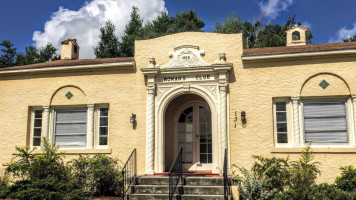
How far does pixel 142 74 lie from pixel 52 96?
3.50 m

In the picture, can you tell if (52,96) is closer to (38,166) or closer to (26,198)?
(38,166)

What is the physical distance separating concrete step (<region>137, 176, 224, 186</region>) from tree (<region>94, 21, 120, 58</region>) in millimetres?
19923

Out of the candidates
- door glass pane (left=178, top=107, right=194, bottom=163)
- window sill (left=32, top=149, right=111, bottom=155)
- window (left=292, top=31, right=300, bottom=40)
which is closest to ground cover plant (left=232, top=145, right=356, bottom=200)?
door glass pane (left=178, top=107, right=194, bottom=163)

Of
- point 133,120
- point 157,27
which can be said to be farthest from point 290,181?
point 157,27

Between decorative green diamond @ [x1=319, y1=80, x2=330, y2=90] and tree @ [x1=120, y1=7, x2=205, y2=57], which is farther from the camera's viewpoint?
tree @ [x1=120, y1=7, x2=205, y2=57]

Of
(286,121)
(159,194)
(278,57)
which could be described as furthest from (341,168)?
(159,194)

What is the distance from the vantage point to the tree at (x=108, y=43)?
28.0 metres

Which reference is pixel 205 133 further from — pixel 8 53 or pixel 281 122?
pixel 8 53

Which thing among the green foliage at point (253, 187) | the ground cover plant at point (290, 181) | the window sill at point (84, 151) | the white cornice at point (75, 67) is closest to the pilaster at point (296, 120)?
the ground cover plant at point (290, 181)

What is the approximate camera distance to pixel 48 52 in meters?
30.6

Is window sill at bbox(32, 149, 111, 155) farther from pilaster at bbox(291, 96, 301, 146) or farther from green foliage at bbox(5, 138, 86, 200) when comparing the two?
pilaster at bbox(291, 96, 301, 146)

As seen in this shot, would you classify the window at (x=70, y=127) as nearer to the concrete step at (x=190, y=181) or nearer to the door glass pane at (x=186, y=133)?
the concrete step at (x=190, y=181)

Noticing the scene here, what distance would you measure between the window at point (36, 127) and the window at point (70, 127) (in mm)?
655

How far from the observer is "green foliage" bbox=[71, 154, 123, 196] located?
1010cm
